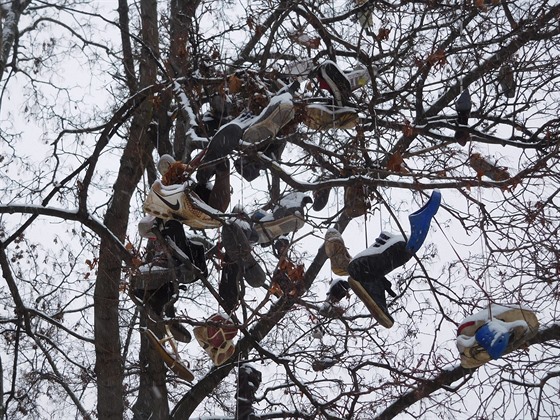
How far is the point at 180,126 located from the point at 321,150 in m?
2.79

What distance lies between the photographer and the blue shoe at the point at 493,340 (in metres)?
4.27

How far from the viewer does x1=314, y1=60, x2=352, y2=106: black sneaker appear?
488 centimetres

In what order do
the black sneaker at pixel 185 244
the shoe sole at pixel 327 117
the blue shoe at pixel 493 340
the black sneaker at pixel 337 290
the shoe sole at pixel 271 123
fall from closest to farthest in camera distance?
the blue shoe at pixel 493 340, the shoe sole at pixel 271 123, the black sneaker at pixel 185 244, the shoe sole at pixel 327 117, the black sneaker at pixel 337 290

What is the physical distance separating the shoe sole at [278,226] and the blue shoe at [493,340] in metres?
1.13

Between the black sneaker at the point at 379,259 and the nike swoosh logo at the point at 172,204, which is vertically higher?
the nike swoosh logo at the point at 172,204

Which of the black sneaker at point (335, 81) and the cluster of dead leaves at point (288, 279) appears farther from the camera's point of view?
the black sneaker at point (335, 81)

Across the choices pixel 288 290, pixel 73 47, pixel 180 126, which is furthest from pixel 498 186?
pixel 73 47

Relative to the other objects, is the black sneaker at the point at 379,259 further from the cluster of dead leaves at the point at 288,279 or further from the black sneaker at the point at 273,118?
the black sneaker at the point at 273,118

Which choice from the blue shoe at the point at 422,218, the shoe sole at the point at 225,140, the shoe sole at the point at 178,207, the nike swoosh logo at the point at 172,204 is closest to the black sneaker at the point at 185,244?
the shoe sole at the point at 178,207

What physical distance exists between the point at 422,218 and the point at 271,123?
102 cm

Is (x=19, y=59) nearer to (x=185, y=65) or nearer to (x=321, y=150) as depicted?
(x=185, y=65)

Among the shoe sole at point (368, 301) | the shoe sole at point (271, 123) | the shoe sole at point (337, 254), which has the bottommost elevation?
the shoe sole at point (368, 301)

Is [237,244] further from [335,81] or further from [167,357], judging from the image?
[335,81]

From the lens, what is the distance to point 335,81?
4906 millimetres
